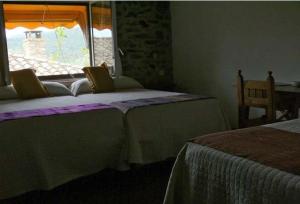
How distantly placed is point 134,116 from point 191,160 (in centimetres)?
142

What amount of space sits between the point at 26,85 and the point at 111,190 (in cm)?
176

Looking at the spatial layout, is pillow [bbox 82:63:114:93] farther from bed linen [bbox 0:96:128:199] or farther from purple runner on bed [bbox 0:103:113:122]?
bed linen [bbox 0:96:128:199]

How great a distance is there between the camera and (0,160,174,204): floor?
8.95ft

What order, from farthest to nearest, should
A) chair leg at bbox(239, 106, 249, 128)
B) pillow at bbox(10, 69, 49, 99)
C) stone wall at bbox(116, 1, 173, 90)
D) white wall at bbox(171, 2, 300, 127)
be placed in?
stone wall at bbox(116, 1, 173, 90) → pillow at bbox(10, 69, 49, 99) → white wall at bbox(171, 2, 300, 127) → chair leg at bbox(239, 106, 249, 128)

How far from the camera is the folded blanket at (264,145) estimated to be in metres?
1.33

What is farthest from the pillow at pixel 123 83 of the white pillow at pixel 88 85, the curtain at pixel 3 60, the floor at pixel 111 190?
the floor at pixel 111 190

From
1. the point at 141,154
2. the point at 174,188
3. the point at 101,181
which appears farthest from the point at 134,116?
the point at 174,188

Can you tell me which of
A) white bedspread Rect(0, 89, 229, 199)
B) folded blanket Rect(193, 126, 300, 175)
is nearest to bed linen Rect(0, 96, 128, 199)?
white bedspread Rect(0, 89, 229, 199)

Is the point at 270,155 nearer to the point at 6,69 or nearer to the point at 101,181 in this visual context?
the point at 101,181

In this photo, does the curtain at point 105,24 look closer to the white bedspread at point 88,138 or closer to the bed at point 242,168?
the white bedspread at point 88,138

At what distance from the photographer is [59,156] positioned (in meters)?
2.77

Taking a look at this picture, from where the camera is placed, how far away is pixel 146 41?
548 centimetres

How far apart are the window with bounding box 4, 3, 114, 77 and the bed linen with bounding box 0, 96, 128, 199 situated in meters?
2.25

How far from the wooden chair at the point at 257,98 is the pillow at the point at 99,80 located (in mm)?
1980
